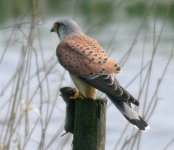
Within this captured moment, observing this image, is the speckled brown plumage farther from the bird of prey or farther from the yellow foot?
the yellow foot

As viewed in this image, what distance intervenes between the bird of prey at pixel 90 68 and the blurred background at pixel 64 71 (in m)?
0.14

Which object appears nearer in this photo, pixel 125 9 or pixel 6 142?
pixel 6 142

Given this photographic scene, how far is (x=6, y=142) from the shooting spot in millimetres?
5797

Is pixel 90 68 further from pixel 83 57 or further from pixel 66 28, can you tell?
pixel 66 28

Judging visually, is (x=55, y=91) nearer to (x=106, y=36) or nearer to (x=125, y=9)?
(x=106, y=36)

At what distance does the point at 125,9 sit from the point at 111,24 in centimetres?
80

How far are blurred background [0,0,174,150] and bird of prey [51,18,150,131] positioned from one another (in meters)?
0.14

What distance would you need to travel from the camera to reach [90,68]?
18.4ft

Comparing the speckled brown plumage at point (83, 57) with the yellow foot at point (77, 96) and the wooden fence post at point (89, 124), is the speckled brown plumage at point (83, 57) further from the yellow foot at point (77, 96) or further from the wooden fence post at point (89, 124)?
the wooden fence post at point (89, 124)

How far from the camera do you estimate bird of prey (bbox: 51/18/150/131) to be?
16.9ft

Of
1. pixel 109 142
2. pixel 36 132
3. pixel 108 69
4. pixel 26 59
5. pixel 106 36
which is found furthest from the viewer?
pixel 106 36

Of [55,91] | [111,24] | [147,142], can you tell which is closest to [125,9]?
[111,24]

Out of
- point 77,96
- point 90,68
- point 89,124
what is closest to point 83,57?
point 90,68

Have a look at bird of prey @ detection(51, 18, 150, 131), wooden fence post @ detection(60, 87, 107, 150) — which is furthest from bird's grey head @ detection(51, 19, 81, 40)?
wooden fence post @ detection(60, 87, 107, 150)
